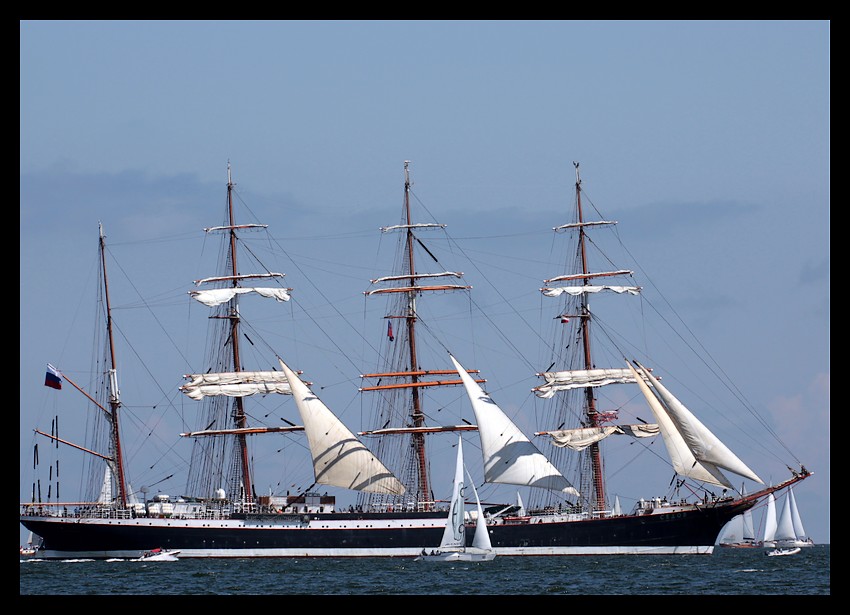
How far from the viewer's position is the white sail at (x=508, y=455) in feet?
373

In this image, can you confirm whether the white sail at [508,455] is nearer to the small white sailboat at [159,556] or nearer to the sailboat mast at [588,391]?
the sailboat mast at [588,391]

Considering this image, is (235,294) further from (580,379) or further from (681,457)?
(681,457)

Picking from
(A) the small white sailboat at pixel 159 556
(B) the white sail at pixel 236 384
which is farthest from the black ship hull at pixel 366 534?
(B) the white sail at pixel 236 384

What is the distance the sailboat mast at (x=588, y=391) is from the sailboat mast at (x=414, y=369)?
38.4 ft

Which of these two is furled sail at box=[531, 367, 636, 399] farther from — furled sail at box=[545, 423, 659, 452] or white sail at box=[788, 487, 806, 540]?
white sail at box=[788, 487, 806, 540]

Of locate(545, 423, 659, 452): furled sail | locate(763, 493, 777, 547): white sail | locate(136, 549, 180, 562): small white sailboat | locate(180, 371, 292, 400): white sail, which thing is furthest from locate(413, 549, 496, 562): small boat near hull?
locate(763, 493, 777, 547): white sail

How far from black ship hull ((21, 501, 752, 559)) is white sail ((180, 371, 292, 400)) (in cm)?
948

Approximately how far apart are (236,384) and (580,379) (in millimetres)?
24495

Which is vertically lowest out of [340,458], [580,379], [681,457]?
[681,457]

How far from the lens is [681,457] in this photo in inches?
4313

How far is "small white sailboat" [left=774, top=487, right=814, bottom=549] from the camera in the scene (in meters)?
191

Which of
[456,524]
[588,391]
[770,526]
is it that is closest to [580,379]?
[588,391]
